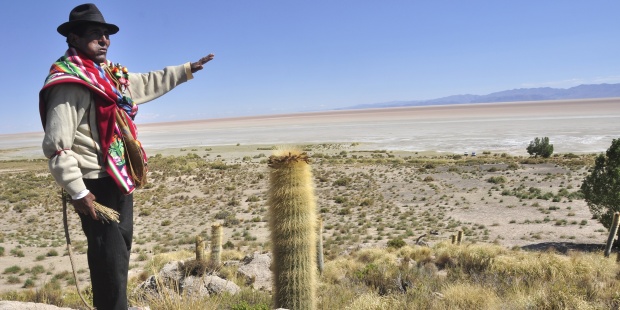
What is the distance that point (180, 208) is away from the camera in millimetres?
25359

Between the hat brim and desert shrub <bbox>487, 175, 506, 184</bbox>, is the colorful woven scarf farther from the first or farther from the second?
desert shrub <bbox>487, 175, 506, 184</bbox>

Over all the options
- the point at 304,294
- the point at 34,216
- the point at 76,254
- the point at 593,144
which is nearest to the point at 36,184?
the point at 34,216

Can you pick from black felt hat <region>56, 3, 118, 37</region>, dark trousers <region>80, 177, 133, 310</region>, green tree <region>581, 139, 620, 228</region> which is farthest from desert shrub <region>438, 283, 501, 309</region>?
green tree <region>581, 139, 620, 228</region>

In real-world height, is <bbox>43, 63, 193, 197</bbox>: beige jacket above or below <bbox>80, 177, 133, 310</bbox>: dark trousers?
above

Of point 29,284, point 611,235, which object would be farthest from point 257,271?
point 611,235

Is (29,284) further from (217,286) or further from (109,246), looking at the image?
(109,246)

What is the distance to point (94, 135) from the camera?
8.21 feet

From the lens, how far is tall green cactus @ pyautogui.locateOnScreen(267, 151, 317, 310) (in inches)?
196

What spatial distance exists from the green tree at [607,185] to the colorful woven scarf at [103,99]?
16257 millimetres

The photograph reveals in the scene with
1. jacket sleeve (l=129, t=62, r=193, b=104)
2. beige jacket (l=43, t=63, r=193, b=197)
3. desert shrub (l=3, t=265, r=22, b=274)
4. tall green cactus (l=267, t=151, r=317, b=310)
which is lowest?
desert shrub (l=3, t=265, r=22, b=274)

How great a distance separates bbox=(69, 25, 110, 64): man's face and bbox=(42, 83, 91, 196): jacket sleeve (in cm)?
31

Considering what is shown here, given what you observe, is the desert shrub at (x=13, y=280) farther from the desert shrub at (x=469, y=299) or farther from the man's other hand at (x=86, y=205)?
the man's other hand at (x=86, y=205)

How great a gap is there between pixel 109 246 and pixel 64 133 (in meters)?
0.79

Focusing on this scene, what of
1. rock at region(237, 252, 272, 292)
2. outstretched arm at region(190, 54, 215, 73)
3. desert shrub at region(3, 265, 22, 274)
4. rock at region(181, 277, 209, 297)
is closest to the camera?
outstretched arm at region(190, 54, 215, 73)
